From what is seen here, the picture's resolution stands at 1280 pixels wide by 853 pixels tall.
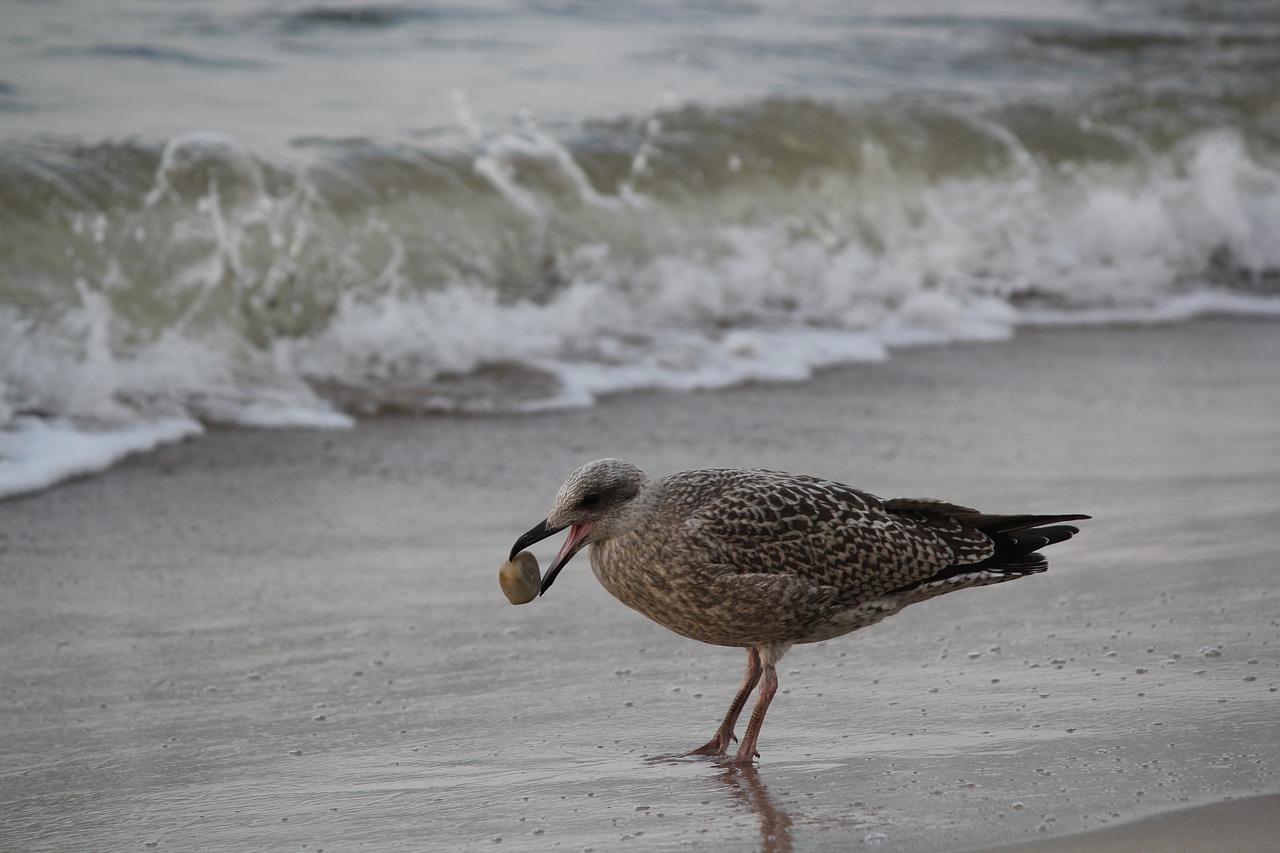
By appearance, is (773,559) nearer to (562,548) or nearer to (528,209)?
(562,548)

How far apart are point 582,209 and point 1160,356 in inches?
147

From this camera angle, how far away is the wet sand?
10.9 feet

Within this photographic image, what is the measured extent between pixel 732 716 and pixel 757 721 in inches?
2.9

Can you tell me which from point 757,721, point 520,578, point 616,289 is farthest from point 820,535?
point 616,289

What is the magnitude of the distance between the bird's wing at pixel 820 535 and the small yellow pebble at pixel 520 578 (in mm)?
441

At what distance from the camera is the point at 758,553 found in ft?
12.3

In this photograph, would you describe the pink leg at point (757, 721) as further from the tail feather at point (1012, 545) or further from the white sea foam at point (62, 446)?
the white sea foam at point (62, 446)

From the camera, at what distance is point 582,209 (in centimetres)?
1000

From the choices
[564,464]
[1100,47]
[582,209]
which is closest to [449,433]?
[564,464]

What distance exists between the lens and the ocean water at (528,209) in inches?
312

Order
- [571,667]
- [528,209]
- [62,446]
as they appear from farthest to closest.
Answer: [528,209] → [62,446] → [571,667]

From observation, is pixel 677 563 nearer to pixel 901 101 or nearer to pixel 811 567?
pixel 811 567

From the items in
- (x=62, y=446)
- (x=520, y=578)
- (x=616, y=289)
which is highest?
(x=520, y=578)

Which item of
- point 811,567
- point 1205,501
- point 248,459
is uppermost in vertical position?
point 811,567
